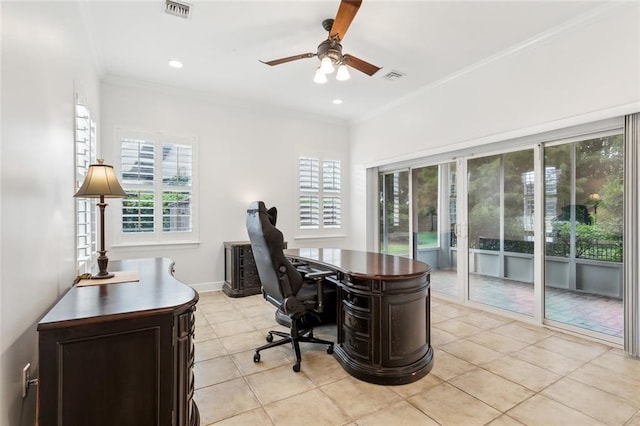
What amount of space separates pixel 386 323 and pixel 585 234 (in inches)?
100

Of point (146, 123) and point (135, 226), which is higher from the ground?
point (146, 123)

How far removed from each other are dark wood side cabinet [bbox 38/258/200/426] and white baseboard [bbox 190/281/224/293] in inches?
136

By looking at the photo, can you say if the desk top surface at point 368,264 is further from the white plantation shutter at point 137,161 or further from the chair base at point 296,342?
the white plantation shutter at point 137,161

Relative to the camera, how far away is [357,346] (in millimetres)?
2496

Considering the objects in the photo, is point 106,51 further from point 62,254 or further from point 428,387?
point 428,387

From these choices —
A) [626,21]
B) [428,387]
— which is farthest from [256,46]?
[428,387]

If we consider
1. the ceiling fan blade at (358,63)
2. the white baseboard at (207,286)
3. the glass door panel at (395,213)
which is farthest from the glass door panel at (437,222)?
the white baseboard at (207,286)

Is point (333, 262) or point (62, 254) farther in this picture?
point (333, 262)

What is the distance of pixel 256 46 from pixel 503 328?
14.0 ft

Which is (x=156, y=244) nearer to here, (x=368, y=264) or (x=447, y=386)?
(x=368, y=264)

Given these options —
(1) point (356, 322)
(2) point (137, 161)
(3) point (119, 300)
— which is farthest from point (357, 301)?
(2) point (137, 161)

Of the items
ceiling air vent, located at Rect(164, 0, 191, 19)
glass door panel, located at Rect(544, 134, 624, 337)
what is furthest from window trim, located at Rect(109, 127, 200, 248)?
glass door panel, located at Rect(544, 134, 624, 337)

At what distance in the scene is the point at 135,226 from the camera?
4504 mm

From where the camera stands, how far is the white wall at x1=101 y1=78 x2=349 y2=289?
4.50 metres
